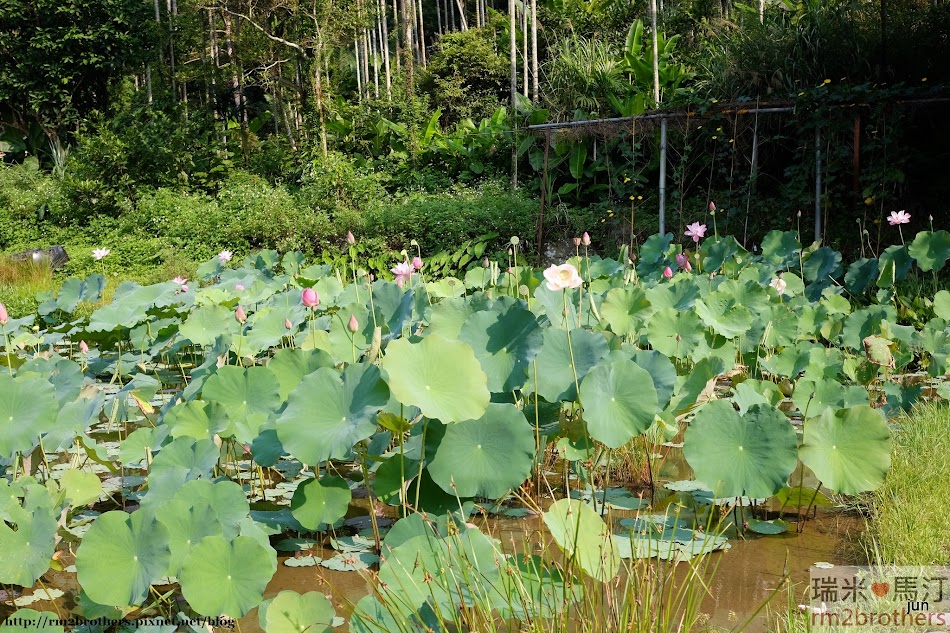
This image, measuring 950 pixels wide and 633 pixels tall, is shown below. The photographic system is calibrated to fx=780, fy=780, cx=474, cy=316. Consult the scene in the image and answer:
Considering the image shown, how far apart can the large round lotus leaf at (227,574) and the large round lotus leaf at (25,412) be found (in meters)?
0.85

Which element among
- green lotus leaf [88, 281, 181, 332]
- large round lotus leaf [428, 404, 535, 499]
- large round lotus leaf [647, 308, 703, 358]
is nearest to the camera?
large round lotus leaf [428, 404, 535, 499]

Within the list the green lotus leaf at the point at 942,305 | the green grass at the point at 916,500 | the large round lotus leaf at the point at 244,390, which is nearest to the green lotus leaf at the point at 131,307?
Answer: the large round lotus leaf at the point at 244,390

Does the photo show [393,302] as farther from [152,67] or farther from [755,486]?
[152,67]

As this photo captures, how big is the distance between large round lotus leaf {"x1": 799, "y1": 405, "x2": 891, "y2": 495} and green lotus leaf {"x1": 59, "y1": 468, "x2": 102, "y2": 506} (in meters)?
1.91

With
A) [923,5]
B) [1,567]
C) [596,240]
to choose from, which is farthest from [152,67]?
[1,567]

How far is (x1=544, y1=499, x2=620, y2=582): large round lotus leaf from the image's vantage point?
1590 mm

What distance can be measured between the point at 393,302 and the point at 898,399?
191 centimetres

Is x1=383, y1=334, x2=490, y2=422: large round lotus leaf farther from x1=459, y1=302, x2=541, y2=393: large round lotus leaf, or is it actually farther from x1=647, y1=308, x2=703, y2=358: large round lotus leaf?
x1=647, y1=308, x2=703, y2=358: large round lotus leaf

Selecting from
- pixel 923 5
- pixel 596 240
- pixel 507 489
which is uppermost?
pixel 923 5

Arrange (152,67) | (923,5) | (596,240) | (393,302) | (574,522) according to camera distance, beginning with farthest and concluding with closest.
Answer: (152,67) → (596,240) → (923,5) → (393,302) → (574,522)

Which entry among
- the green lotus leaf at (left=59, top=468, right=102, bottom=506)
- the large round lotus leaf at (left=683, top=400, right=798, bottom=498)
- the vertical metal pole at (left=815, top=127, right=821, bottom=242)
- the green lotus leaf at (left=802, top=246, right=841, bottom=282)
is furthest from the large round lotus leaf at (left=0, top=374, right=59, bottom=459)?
the vertical metal pole at (left=815, top=127, right=821, bottom=242)

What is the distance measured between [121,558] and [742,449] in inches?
59.3

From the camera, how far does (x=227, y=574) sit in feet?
5.38

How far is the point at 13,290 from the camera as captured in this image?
6984 mm
